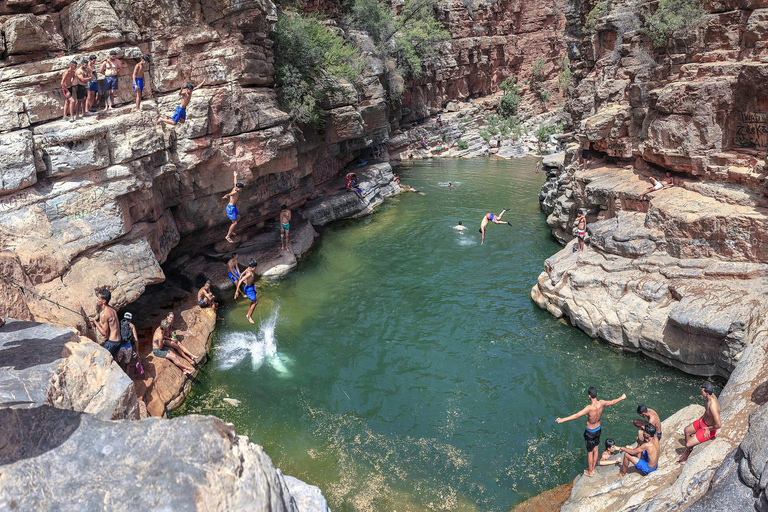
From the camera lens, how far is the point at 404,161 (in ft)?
117

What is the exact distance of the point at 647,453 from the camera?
24.3 feet

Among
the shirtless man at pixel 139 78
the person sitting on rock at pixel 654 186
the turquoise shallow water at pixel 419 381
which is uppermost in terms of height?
the shirtless man at pixel 139 78

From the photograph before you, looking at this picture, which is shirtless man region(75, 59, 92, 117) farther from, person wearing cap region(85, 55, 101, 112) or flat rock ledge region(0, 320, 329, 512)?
flat rock ledge region(0, 320, 329, 512)

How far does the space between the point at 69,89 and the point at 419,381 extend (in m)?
10.1

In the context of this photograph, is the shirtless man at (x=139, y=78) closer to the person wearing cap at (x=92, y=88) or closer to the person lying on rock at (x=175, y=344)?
the person wearing cap at (x=92, y=88)

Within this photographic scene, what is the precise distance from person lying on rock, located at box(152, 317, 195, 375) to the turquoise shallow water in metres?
0.48

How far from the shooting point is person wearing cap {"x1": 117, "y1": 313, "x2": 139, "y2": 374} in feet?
32.2

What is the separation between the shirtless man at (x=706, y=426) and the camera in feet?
23.8

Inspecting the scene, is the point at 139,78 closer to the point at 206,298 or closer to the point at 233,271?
the point at 233,271

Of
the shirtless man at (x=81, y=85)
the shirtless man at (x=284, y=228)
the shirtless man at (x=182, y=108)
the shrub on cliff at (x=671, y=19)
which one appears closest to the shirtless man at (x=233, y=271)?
the shirtless man at (x=284, y=228)

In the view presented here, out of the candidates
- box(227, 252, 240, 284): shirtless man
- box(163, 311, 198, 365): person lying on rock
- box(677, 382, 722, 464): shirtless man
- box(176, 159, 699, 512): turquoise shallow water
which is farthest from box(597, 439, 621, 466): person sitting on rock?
box(227, 252, 240, 284): shirtless man

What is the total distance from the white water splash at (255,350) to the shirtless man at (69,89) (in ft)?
20.3

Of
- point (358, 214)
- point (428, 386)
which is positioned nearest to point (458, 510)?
point (428, 386)

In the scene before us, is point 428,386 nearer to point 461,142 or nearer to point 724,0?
point 724,0
